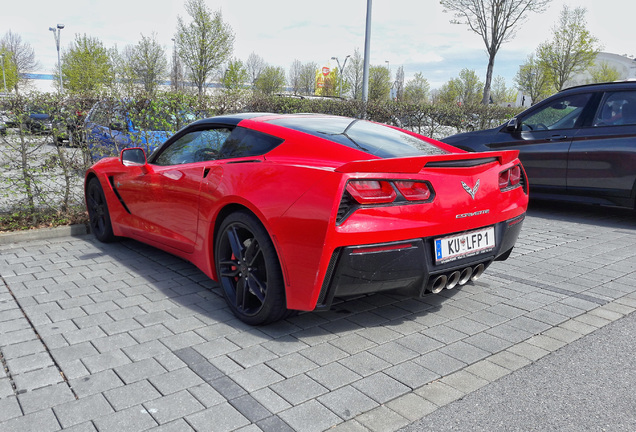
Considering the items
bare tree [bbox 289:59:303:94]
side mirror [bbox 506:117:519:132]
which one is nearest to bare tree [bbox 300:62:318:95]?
bare tree [bbox 289:59:303:94]

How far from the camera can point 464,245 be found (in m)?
3.33

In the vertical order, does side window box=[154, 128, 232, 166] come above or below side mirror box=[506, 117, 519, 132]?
below

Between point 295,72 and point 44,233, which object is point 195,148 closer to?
point 44,233

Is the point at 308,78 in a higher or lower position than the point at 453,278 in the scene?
higher

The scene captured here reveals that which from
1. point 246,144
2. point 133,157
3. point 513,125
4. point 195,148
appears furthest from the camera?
point 513,125

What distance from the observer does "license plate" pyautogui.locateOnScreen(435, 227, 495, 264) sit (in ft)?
10.5

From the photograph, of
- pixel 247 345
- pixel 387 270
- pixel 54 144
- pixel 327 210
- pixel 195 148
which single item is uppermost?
pixel 195 148

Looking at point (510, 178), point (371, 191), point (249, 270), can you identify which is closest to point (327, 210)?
point (371, 191)

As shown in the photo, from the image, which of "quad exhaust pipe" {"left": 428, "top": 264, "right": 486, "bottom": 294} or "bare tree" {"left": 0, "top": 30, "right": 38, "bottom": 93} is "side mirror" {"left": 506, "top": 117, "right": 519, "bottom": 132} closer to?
"quad exhaust pipe" {"left": 428, "top": 264, "right": 486, "bottom": 294}

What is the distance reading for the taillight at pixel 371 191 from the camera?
291 centimetres

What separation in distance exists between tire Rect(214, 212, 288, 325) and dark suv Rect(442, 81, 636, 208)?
5642 millimetres

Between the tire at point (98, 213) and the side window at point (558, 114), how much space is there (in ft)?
19.8

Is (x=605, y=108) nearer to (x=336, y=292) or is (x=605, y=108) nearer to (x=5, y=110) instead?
(x=336, y=292)

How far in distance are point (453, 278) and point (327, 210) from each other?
104cm
